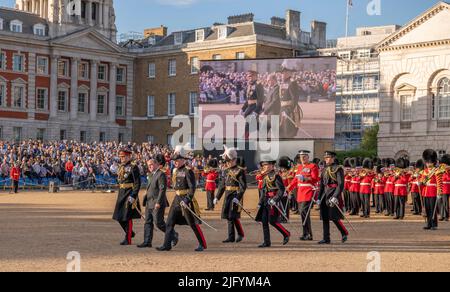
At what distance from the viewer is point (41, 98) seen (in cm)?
7756

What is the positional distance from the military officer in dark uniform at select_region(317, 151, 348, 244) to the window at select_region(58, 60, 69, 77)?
195 feet

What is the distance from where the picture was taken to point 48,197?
1656 inches

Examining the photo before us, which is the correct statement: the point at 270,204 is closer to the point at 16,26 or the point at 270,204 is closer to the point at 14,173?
the point at 14,173

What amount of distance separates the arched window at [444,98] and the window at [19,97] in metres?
34.2

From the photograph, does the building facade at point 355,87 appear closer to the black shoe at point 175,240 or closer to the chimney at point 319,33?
the chimney at point 319,33

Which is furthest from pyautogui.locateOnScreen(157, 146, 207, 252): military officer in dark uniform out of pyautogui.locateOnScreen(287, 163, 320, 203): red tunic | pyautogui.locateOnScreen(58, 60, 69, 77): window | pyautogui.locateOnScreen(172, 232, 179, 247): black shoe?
pyautogui.locateOnScreen(58, 60, 69, 77): window

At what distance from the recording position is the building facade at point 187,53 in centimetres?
7825

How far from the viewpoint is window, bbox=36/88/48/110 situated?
77.2 metres

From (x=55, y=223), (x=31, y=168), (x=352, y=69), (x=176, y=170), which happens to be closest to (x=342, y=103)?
(x=352, y=69)

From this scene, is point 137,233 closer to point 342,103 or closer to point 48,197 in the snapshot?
point 48,197

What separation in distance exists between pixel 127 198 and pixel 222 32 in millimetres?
61055

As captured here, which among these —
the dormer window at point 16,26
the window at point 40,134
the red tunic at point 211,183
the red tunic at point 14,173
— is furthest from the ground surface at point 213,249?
the dormer window at point 16,26

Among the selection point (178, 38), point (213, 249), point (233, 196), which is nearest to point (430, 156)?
point (233, 196)
